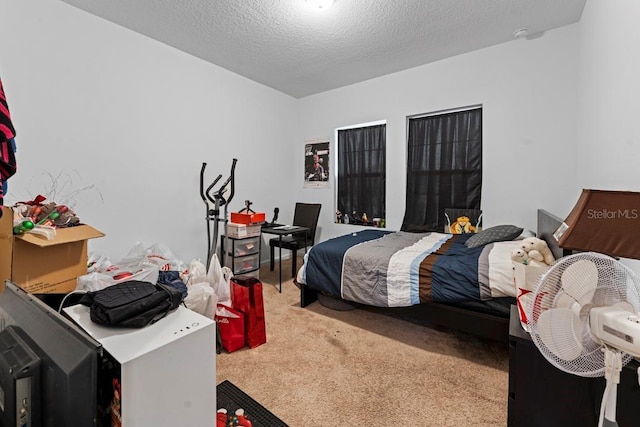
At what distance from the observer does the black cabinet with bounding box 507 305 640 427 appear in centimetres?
100

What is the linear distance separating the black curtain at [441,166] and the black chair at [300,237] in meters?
1.19

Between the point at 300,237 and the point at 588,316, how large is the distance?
3073 mm

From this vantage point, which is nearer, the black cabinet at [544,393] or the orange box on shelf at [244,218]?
the black cabinet at [544,393]

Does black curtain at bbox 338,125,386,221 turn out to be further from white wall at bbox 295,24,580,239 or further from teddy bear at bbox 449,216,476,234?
teddy bear at bbox 449,216,476,234

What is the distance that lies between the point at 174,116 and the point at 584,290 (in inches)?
140

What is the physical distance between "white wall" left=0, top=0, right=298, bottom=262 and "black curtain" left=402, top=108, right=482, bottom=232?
216 centimetres

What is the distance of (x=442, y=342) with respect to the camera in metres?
2.14

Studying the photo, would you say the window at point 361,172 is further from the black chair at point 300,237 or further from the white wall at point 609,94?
the white wall at point 609,94

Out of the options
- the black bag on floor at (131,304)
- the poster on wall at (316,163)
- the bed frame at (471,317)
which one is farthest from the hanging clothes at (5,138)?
the poster on wall at (316,163)

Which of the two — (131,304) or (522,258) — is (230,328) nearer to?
(131,304)

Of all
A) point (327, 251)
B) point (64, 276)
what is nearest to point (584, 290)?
point (327, 251)

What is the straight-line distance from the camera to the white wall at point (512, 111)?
284 centimetres

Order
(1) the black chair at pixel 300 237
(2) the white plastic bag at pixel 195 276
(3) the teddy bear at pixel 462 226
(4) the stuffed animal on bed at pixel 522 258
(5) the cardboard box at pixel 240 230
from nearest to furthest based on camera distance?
(4) the stuffed animal on bed at pixel 522 258 < (2) the white plastic bag at pixel 195 276 < (5) the cardboard box at pixel 240 230 < (3) the teddy bear at pixel 462 226 < (1) the black chair at pixel 300 237

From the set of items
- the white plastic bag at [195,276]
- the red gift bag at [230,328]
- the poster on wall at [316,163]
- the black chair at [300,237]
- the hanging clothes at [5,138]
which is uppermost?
the poster on wall at [316,163]
